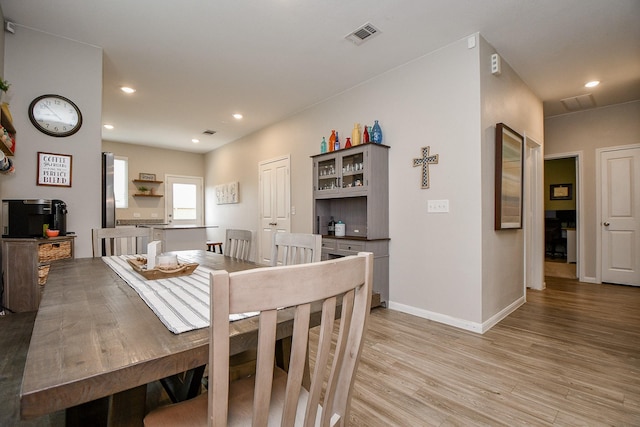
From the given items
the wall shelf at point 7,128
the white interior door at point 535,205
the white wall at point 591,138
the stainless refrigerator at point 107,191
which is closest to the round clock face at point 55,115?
the wall shelf at point 7,128

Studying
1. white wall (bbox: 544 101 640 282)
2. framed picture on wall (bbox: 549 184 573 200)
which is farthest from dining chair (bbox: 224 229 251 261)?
framed picture on wall (bbox: 549 184 573 200)

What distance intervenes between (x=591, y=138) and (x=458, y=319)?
3994mm

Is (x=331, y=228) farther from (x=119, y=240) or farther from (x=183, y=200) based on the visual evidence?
(x=183, y=200)

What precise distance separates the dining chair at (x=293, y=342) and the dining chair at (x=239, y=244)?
53.0 inches

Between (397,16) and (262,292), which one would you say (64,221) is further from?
(397,16)

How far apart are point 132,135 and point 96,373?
679 centimetres

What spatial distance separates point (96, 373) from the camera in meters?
0.61

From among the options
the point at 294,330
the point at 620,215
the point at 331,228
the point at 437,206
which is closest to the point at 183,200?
the point at 331,228

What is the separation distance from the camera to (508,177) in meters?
3.18

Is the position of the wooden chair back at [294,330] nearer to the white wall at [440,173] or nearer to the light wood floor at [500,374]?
the light wood floor at [500,374]

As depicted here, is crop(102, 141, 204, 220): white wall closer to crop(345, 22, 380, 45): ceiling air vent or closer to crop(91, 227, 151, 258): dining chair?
crop(91, 227, 151, 258): dining chair

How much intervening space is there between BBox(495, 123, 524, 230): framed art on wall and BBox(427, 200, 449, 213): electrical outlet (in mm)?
485

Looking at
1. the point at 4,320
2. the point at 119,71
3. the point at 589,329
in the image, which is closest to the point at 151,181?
the point at 119,71

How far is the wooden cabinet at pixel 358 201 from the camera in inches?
131
